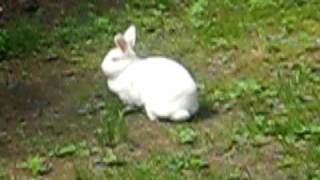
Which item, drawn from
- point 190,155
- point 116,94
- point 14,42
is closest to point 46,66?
point 14,42

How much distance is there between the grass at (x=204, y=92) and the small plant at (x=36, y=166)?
0.4 inches

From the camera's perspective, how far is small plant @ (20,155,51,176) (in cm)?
634

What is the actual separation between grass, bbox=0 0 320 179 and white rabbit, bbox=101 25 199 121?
9 cm

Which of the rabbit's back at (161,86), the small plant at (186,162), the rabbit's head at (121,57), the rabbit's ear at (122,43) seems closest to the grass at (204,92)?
the small plant at (186,162)

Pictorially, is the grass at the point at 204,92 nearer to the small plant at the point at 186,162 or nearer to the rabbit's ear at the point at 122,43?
the small plant at the point at 186,162

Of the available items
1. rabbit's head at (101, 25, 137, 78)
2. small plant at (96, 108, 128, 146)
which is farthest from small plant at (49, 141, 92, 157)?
rabbit's head at (101, 25, 137, 78)

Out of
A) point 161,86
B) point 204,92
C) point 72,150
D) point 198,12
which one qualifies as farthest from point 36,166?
point 198,12

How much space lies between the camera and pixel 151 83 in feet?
22.7

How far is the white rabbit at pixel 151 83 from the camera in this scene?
6766mm

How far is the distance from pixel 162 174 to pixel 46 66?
2.20 meters

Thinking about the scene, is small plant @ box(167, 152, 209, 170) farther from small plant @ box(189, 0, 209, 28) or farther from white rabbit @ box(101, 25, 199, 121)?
small plant @ box(189, 0, 209, 28)

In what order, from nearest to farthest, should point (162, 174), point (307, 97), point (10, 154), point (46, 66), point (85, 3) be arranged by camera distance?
point (162, 174) < point (10, 154) < point (307, 97) < point (46, 66) < point (85, 3)

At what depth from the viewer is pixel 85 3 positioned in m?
9.24

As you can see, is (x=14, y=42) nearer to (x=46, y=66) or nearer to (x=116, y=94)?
(x=46, y=66)
